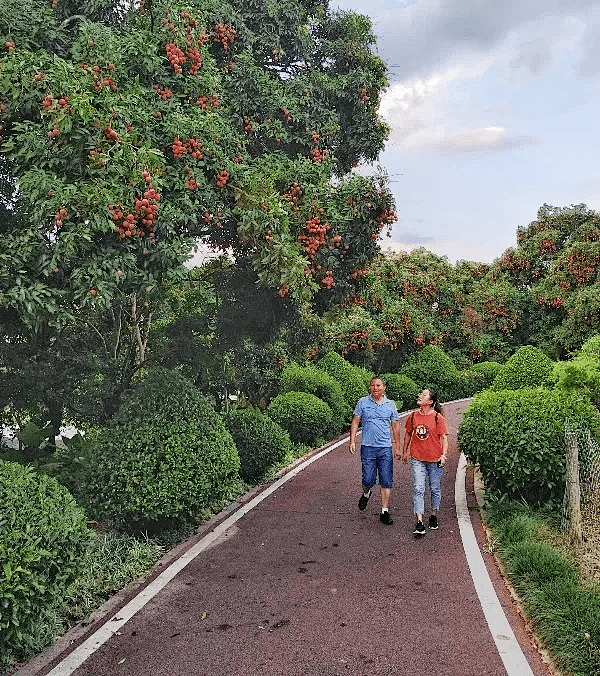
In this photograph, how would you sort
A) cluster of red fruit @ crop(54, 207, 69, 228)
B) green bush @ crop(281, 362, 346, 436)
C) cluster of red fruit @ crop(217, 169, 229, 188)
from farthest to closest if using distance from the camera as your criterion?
green bush @ crop(281, 362, 346, 436), cluster of red fruit @ crop(217, 169, 229, 188), cluster of red fruit @ crop(54, 207, 69, 228)

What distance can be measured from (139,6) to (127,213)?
2.75 m

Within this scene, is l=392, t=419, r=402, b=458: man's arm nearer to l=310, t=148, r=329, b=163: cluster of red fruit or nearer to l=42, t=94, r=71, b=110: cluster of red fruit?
l=310, t=148, r=329, b=163: cluster of red fruit

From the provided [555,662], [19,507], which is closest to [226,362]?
Result: [19,507]

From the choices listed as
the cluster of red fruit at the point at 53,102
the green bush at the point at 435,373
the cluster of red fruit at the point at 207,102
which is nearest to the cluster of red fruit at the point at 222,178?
the cluster of red fruit at the point at 207,102

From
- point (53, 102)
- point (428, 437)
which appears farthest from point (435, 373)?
point (53, 102)

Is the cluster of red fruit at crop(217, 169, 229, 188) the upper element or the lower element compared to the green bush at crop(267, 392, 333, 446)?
upper

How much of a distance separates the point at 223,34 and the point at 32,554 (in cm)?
728

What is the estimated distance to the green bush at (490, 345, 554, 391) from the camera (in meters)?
17.5

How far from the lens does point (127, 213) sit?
20.9 ft

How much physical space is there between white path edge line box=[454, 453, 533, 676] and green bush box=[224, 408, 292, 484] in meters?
3.31

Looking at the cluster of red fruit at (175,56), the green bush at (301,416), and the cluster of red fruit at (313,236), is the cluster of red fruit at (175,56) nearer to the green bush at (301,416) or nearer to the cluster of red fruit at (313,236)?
the cluster of red fruit at (313,236)

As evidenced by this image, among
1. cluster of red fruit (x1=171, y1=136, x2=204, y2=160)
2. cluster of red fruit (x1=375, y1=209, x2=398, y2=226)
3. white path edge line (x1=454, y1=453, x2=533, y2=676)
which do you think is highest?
cluster of red fruit (x1=171, y1=136, x2=204, y2=160)

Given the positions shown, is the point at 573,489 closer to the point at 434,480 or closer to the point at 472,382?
the point at 434,480

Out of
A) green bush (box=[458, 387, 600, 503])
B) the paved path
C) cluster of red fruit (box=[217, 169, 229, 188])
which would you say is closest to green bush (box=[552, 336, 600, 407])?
green bush (box=[458, 387, 600, 503])
